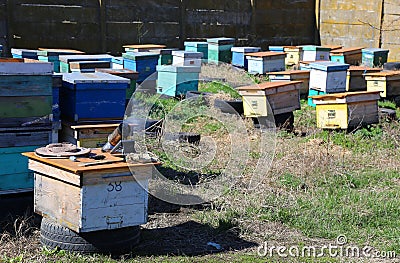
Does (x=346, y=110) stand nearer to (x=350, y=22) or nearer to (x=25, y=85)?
(x=25, y=85)

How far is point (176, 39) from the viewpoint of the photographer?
1306cm

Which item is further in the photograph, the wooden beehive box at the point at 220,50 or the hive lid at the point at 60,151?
the wooden beehive box at the point at 220,50

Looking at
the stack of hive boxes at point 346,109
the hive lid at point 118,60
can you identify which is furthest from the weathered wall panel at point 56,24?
the stack of hive boxes at point 346,109

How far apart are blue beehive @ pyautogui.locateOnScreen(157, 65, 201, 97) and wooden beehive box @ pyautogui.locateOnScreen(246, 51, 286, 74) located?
1915 mm

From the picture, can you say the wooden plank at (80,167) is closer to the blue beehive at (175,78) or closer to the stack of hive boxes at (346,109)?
the stack of hive boxes at (346,109)

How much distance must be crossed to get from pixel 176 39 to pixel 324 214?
8638mm

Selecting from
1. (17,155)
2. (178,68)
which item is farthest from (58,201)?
(178,68)

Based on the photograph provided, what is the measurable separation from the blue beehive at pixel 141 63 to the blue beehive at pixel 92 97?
352cm

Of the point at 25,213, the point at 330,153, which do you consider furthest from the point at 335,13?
the point at 25,213

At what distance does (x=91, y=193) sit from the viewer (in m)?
3.97

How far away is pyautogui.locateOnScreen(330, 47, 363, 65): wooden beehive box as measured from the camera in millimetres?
11695

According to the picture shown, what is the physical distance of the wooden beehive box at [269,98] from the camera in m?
7.79

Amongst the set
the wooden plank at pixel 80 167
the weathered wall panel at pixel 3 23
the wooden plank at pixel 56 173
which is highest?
the weathered wall panel at pixel 3 23

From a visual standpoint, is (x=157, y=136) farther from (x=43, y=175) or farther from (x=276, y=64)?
(x=276, y=64)
